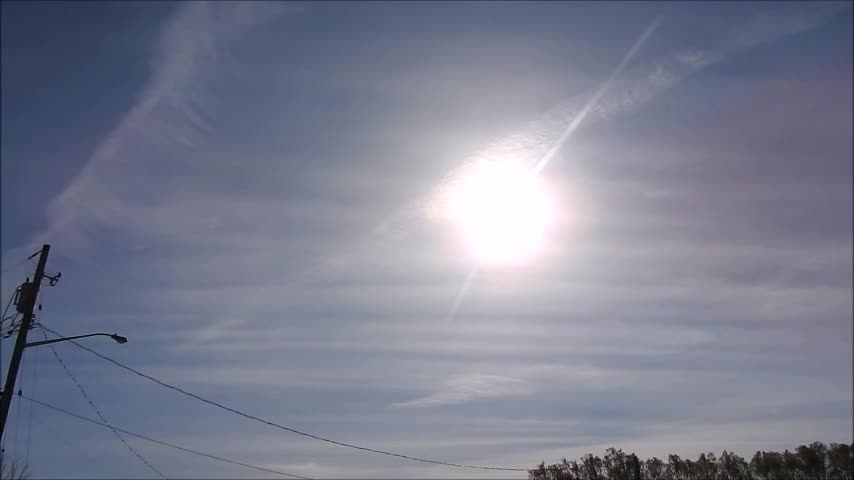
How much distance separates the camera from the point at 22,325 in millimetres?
19766

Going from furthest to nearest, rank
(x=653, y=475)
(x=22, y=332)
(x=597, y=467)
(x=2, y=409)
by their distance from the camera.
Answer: (x=653, y=475), (x=597, y=467), (x=22, y=332), (x=2, y=409)

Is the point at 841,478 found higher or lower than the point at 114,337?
lower

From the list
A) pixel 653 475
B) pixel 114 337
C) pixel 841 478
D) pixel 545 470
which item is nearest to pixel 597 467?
pixel 545 470

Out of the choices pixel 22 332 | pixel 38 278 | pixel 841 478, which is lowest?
pixel 841 478

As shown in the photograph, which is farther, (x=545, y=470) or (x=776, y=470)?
(x=776, y=470)

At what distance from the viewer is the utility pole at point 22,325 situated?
1844 cm

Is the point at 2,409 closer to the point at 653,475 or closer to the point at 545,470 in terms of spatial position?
the point at 545,470

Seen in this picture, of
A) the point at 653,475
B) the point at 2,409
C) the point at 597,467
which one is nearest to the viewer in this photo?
the point at 2,409

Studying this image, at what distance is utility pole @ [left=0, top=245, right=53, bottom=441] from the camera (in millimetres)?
18438

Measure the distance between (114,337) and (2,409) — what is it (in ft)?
12.5

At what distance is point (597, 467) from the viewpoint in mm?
66938

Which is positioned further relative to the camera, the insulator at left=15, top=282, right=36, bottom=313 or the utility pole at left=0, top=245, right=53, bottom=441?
the insulator at left=15, top=282, right=36, bottom=313

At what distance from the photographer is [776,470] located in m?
92.0

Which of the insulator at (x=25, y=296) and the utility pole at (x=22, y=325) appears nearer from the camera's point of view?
the utility pole at (x=22, y=325)
